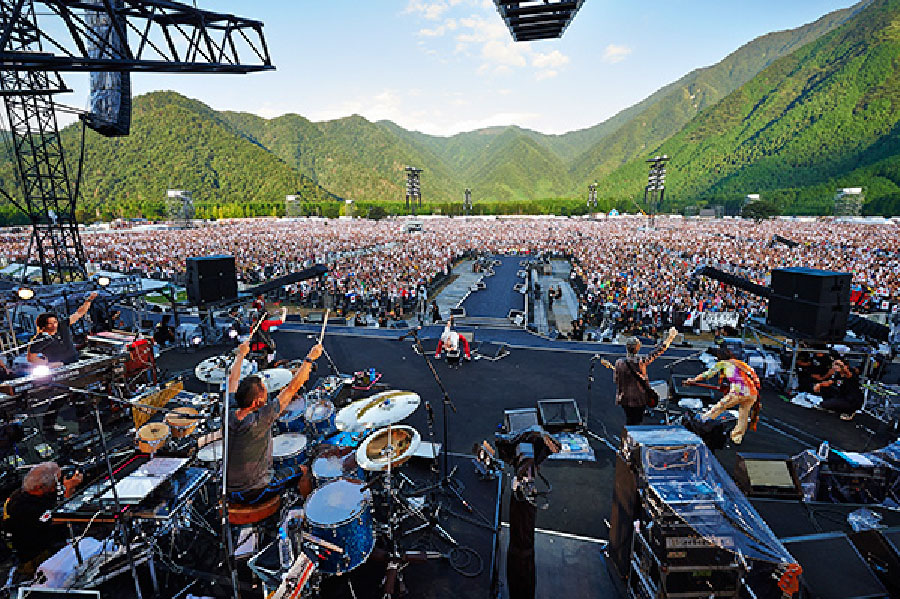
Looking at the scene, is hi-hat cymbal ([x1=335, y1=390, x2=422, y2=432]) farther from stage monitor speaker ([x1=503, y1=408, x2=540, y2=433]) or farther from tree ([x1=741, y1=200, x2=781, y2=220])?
tree ([x1=741, y1=200, x2=781, y2=220])

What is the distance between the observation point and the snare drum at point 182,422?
609cm

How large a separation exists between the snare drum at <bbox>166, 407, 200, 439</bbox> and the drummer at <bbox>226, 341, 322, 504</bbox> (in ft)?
8.30

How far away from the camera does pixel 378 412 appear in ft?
18.4

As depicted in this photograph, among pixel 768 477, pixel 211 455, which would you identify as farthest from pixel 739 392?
pixel 211 455

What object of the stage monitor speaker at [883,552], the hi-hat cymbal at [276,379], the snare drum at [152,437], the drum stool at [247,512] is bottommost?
the stage monitor speaker at [883,552]

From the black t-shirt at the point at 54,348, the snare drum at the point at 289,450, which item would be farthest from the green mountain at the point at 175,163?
the snare drum at the point at 289,450

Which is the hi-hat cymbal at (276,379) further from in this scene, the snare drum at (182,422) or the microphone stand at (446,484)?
the microphone stand at (446,484)

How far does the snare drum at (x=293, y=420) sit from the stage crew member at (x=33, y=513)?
255cm

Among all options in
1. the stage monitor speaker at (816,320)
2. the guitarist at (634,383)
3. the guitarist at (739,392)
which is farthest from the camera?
the stage monitor speaker at (816,320)

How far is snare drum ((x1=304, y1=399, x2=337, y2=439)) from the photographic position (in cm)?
646

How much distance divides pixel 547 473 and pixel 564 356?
579cm

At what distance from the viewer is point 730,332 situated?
13.9 m

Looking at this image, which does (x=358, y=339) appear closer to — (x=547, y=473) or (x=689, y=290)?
(x=547, y=473)

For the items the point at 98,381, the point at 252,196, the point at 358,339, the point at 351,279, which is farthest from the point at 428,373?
the point at 252,196
